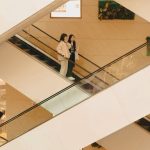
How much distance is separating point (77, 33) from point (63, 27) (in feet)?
1.60

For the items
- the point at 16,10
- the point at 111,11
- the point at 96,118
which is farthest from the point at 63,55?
the point at 16,10

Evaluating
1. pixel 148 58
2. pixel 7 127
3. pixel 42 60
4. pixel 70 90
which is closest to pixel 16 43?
pixel 42 60

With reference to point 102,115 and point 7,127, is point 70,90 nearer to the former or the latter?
point 102,115

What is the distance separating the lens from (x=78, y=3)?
614 inches

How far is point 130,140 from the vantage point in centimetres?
1241

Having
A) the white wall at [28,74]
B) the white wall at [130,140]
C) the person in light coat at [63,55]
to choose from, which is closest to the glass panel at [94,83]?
the white wall at [28,74]

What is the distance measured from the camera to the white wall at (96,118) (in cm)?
977

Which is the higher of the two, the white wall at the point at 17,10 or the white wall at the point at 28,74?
the white wall at the point at 17,10

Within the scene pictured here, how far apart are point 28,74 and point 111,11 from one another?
4.32m

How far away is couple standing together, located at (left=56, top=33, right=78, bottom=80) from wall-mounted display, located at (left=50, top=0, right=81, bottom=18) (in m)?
1.83

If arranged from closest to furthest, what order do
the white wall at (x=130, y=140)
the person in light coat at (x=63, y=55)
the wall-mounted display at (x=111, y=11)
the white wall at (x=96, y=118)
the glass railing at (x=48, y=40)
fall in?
the white wall at (x=96, y=118)
the white wall at (x=130, y=140)
the person in light coat at (x=63, y=55)
the glass railing at (x=48, y=40)
the wall-mounted display at (x=111, y=11)

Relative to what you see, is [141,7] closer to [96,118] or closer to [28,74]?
[96,118]

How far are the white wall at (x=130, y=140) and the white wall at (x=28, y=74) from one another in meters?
2.05

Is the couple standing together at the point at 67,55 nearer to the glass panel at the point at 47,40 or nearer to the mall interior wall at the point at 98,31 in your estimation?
the glass panel at the point at 47,40
